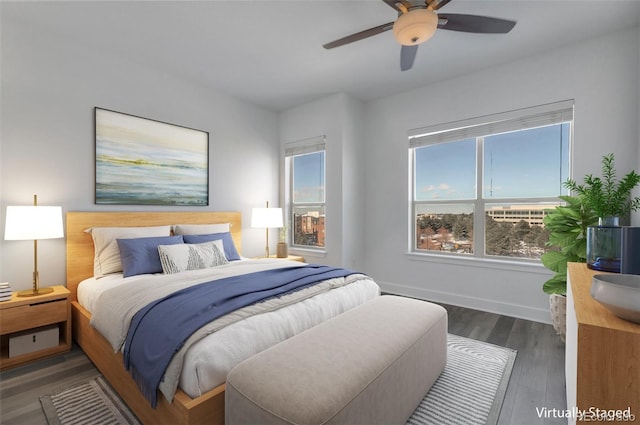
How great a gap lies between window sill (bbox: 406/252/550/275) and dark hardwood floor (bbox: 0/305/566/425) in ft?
1.82

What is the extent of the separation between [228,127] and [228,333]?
3.26 metres

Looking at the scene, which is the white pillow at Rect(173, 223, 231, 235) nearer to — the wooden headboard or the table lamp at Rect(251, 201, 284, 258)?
the wooden headboard

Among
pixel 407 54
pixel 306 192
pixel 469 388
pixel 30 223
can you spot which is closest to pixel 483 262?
pixel 469 388

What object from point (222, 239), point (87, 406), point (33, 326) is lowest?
point (87, 406)

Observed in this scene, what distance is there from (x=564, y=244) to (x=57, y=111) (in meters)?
4.61

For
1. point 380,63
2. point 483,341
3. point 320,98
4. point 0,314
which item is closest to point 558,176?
point 483,341

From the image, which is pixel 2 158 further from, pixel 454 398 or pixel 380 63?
pixel 454 398

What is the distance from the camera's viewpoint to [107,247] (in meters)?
2.73

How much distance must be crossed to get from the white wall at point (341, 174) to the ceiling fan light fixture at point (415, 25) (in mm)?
2108

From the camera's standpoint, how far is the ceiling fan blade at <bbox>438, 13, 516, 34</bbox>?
195 centimetres

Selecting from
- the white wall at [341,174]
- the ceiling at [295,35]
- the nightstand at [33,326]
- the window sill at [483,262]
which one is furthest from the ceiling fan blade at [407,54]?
the nightstand at [33,326]

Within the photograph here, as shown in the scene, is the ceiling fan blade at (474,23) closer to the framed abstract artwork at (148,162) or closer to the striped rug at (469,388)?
the striped rug at (469,388)

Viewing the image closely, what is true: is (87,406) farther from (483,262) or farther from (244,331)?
(483,262)

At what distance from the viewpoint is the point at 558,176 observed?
304 cm
